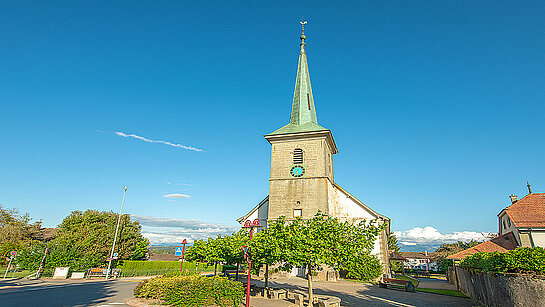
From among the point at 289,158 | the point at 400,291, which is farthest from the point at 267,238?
the point at 289,158

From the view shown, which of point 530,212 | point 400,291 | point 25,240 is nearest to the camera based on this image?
point 400,291

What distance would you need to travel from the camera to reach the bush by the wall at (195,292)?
1214 cm

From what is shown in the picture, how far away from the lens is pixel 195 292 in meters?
12.3

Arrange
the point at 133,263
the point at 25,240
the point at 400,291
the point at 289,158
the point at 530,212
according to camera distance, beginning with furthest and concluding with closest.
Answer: the point at 25,240, the point at 133,263, the point at 289,158, the point at 530,212, the point at 400,291

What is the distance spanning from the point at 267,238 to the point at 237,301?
317 cm

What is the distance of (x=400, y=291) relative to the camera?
72.0 feet

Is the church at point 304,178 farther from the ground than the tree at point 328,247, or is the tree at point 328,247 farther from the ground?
the church at point 304,178

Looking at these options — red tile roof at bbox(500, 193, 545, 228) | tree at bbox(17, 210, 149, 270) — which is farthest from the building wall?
tree at bbox(17, 210, 149, 270)

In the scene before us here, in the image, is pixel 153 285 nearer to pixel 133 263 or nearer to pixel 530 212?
pixel 133 263

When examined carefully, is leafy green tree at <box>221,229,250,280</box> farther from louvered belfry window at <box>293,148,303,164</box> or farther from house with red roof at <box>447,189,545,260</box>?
house with red roof at <box>447,189,545,260</box>

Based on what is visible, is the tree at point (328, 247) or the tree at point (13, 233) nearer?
the tree at point (328, 247)

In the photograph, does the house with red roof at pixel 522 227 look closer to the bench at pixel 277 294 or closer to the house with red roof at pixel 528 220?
the house with red roof at pixel 528 220

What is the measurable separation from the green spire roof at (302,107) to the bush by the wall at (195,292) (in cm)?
2079

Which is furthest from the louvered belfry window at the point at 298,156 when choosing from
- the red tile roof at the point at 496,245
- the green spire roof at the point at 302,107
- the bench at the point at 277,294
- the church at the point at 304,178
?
the red tile roof at the point at 496,245
